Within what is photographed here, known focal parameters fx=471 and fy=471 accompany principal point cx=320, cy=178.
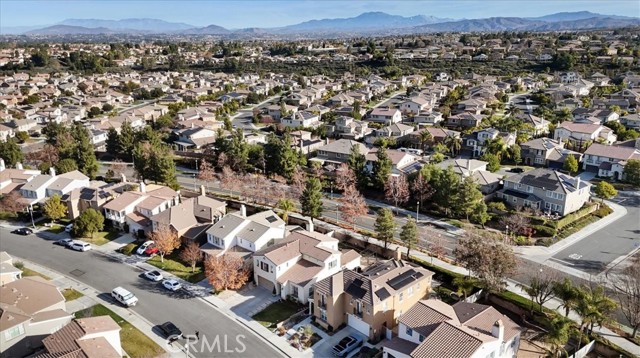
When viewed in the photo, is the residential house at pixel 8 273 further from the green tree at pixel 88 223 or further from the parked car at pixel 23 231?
the parked car at pixel 23 231

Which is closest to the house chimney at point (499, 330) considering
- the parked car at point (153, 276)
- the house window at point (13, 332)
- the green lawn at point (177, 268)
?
the green lawn at point (177, 268)

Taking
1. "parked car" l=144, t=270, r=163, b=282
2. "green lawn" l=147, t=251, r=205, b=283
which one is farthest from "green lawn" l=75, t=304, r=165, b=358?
"green lawn" l=147, t=251, r=205, b=283

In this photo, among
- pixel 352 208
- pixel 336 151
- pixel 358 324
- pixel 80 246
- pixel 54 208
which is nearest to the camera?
pixel 358 324

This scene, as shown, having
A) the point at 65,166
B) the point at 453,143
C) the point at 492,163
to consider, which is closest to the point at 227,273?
the point at 65,166

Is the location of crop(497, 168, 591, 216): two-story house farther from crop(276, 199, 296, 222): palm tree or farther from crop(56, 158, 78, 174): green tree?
crop(56, 158, 78, 174): green tree

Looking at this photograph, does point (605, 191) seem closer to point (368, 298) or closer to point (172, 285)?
point (368, 298)
